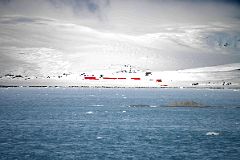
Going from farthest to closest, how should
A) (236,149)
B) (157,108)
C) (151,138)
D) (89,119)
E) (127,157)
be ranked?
(157,108) → (89,119) → (151,138) → (236,149) → (127,157)

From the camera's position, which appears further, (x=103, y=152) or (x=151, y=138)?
(x=151, y=138)

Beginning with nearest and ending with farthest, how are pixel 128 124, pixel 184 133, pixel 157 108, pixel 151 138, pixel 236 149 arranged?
pixel 236 149, pixel 151 138, pixel 184 133, pixel 128 124, pixel 157 108

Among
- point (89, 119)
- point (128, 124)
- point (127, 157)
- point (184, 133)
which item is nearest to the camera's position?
point (127, 157)

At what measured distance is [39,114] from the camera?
5271 inches

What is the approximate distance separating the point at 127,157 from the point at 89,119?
162ft

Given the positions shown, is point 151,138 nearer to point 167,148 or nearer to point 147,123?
point 167,148

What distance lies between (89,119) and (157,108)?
121 feet

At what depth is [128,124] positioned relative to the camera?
109875 millimetres

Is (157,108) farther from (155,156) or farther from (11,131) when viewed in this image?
(155,156)

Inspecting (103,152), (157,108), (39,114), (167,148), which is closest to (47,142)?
(103,152)

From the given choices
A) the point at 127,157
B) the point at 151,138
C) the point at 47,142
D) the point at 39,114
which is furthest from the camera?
the point at 39,114

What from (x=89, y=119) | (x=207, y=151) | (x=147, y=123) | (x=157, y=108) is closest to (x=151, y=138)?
(x=207, y=151)

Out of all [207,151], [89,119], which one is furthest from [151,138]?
[89,119]

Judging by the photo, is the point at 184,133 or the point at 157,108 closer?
the point at 184,133
